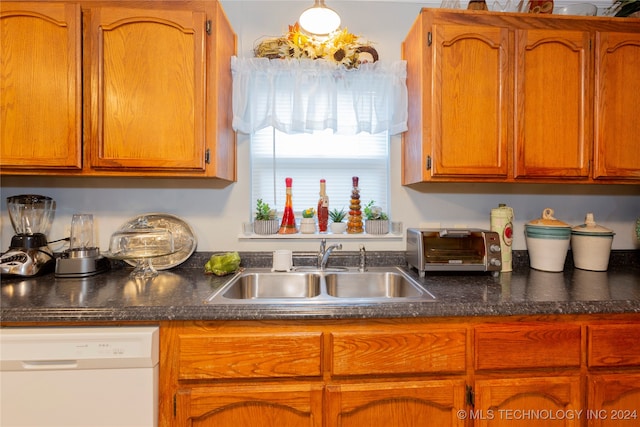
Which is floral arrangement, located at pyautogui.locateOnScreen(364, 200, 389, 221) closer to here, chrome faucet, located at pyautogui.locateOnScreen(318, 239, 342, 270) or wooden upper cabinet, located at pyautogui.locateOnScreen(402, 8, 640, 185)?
chrome faucet, located at pyautogui.locateOnScreen(318, 239, 342, 270)

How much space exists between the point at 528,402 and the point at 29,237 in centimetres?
230

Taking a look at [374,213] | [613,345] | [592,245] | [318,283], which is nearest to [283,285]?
[318,283]

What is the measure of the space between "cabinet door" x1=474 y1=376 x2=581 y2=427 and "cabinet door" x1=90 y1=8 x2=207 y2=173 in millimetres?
1548

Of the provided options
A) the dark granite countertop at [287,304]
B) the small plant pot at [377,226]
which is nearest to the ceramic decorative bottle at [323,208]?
the small plant pot at [377,226]

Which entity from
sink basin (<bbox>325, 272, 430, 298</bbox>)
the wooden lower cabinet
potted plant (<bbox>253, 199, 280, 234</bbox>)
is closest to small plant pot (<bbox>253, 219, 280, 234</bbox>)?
potted plant (<bbox>253, 199, 280, 234</bbox>)

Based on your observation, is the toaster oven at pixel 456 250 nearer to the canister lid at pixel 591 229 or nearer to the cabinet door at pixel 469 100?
the cabinet door at pixel 469 100

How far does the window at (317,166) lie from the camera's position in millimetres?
1891

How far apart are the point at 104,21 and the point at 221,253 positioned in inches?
Answer: 48.1

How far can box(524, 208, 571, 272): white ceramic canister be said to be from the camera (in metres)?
1.62

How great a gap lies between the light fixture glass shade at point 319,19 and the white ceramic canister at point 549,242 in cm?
146

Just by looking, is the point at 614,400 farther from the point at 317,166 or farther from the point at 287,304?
the point at 317,166

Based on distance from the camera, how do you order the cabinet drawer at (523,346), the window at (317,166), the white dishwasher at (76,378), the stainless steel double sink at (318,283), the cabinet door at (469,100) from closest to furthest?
the white dishwasher at (76,378) < the cabinet drawer at (523,346) < the cabinet door at (469,100) < the stainless steel double sink at (318,283) < the window at (317,166)

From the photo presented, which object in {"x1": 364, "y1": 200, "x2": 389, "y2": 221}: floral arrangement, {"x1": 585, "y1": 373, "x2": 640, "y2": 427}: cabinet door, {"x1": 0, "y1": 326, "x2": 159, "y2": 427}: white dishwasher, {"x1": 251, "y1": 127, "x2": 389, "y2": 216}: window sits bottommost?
{"x1": 585, "y1": 373, "x2": 640, "y2": 427}: cabinet door

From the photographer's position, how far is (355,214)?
1.83 m
